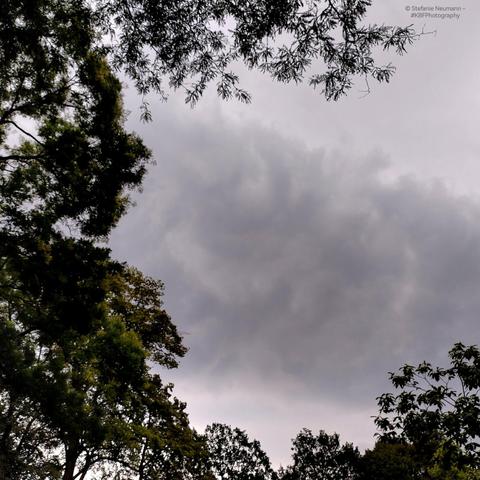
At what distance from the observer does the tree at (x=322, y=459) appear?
5441 centimetres

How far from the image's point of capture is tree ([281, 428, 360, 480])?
5441 centimetres

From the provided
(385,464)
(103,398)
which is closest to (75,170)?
(103,398)

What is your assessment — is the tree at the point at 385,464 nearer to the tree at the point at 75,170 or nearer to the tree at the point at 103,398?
the tree at the point at 103,398

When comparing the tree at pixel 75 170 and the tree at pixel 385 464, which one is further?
the tree at pixel 385 464

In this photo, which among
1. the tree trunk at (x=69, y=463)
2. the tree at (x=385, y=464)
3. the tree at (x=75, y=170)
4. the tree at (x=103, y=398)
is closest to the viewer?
the tree at (x=75, y=170)

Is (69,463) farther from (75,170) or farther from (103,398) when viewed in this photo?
(75,170)

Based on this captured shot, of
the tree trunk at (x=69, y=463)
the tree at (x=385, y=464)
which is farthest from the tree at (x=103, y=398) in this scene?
the tree at (x=385, y=464)

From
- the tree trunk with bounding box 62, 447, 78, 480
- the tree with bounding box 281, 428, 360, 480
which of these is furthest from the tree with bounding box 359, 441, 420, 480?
the tree trunk with bounding box 62, 447, 78, 480

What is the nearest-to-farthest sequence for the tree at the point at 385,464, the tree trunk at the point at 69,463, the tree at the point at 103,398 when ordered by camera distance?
the tree at the point at 103,398 → the tree trunk at the point at 69,463 → the tree at the point at 385,464

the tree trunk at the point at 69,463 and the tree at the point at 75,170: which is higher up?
the tree at the point at 75,170

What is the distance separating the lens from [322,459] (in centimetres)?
5669

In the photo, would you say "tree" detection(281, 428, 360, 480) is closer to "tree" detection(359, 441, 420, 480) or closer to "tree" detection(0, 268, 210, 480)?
"tree" detection(359, 441, 420, 480)

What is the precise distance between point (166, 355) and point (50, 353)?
735 cm

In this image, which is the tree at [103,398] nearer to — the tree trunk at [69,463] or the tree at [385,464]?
the tree trunk at [69,463]
